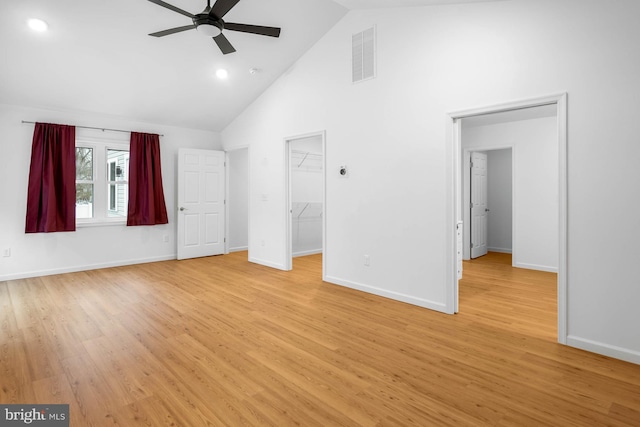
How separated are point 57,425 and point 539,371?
300 centimetres

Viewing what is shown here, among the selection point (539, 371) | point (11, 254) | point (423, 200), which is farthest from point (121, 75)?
point (539, 371)

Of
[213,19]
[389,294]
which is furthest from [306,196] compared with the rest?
[213,19]

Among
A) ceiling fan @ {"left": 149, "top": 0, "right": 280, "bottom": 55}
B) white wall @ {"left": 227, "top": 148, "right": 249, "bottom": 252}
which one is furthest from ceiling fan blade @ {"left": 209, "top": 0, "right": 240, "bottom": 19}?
white wall @ {"left": 227, "top": 148, "right": 249, "bottom": 252}

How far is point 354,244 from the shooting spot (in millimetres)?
4422

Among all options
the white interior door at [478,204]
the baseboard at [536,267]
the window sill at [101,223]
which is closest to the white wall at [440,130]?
the window sill at [101,223]

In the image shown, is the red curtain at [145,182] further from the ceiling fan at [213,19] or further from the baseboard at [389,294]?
the baseboard at [389,294]

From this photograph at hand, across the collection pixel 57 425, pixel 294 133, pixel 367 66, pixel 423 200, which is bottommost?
pixel 57 425

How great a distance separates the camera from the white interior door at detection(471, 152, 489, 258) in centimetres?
670

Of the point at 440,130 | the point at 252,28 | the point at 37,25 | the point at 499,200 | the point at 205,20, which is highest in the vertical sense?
the point at 37,25

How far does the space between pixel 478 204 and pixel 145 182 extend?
6.41 m

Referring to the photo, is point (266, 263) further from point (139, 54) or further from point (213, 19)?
point (213, 19)

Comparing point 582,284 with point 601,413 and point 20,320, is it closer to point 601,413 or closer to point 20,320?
point 601,413

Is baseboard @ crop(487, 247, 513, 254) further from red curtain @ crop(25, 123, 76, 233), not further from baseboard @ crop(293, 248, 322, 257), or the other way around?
red curtain @ crop(25, 123, 76, 233)

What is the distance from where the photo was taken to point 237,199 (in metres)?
7.50
